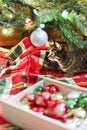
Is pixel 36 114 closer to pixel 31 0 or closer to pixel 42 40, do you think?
pixel 42 40

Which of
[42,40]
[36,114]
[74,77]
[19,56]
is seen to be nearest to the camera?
[36,114]

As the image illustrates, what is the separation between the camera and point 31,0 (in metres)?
0.79

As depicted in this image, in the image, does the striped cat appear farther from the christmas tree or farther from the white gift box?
the white gift box

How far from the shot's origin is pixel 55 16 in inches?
28.6

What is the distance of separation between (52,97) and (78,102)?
0.08 meters

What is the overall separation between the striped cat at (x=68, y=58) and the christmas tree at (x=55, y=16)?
0.44 ft

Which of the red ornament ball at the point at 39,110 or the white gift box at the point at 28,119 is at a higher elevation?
the red ornament ball at the point at 39,110

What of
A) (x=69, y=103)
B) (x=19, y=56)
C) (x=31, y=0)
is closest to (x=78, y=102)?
(x=69, y=103)

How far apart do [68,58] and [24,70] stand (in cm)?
21

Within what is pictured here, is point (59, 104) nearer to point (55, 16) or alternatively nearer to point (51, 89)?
point (51, 89)

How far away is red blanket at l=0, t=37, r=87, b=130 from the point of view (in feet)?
2.81

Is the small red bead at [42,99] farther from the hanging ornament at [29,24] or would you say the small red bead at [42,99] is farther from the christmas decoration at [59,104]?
the hanging ornament at [29,24]

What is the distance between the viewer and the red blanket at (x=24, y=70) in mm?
857

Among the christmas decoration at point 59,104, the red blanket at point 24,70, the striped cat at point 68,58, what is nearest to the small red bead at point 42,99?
the christmas decoration at point 59,104
